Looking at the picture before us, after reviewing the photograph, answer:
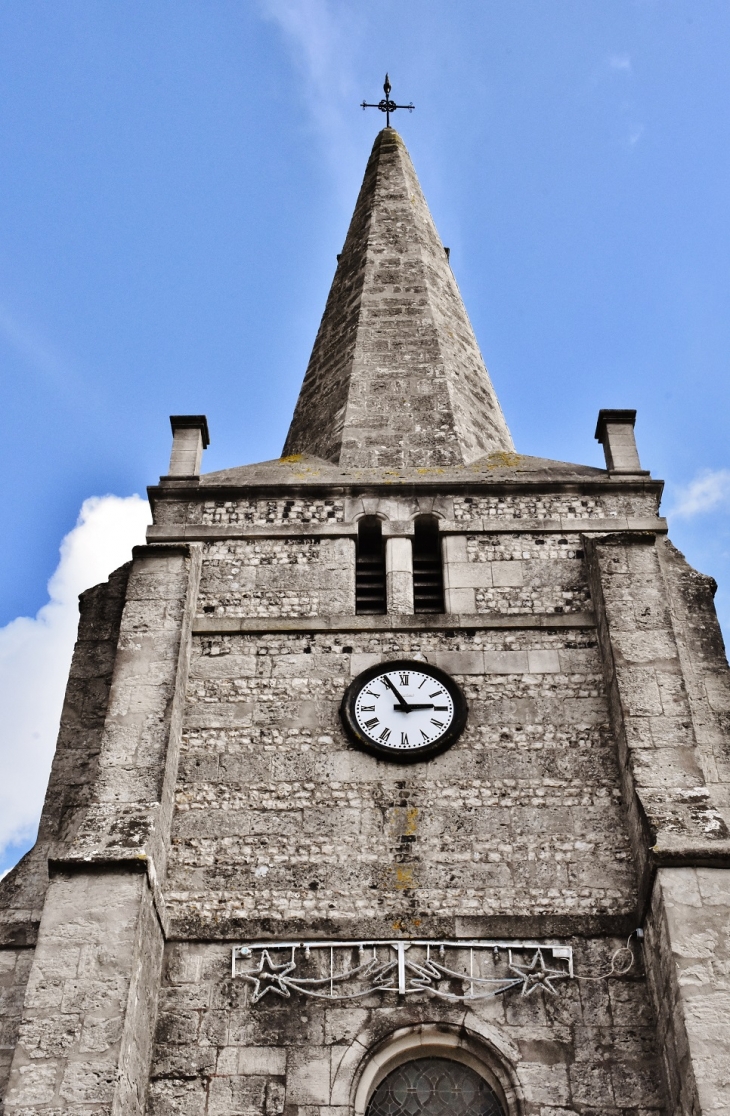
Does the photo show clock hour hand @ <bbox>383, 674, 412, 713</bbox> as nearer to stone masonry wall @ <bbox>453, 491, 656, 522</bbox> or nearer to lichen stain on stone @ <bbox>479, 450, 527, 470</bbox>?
stone masonry wall @ <bbox>453, 491, 656, 522</bbox>

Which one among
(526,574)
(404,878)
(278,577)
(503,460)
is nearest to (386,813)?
(404,878)

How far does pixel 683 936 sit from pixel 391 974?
222 centimetres

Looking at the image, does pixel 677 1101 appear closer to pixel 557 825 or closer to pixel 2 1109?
pixel 557 825

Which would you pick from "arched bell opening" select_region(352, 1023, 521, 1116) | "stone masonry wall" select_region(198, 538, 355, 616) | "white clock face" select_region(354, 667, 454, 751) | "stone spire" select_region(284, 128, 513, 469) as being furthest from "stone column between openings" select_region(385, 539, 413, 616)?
"arched bell opening" select_region(352, 1023, 521, 1116)

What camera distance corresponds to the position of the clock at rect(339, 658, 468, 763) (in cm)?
1212

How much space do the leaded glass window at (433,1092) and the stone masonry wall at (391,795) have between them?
1.14 meters

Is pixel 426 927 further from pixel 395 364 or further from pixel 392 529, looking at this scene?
pixel 395 364

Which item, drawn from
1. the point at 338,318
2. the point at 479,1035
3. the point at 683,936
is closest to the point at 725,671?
the point at 683,936

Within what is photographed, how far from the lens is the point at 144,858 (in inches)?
414

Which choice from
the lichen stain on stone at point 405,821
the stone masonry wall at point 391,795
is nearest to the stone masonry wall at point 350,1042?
the stone masonry wall at point 391,795

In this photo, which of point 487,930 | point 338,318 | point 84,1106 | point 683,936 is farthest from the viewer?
point 338,318

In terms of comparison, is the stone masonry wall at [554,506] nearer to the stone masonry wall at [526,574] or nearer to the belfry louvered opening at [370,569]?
the stone masonry wall at [526,574]

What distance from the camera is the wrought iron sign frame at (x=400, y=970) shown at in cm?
1053

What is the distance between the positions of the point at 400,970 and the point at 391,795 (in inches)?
64.8
